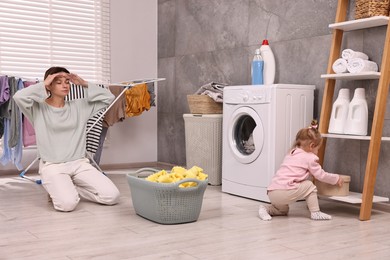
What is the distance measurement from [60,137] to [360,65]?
1930mm

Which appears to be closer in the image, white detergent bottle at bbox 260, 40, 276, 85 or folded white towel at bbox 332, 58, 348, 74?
folded white towel at bbox 332, 58, 348, 74

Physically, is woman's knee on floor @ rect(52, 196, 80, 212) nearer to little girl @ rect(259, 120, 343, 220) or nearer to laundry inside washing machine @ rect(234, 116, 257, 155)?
little girl @ rect(259, 120, 343, 220)

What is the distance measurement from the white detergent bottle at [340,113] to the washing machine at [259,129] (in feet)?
0.96

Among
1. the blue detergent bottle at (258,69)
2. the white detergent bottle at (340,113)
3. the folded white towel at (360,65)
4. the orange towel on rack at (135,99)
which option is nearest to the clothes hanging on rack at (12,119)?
the orange towel on rack at (135,99)

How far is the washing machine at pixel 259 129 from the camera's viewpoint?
321 centimetres

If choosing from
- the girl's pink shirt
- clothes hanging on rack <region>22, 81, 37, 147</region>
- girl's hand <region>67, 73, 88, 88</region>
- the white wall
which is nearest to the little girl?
the girl's pink shirt

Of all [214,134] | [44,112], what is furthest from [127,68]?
[44,112]

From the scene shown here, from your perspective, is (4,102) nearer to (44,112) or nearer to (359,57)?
(44,112)

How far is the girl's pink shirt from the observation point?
2.80 metres

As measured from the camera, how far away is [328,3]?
11.0 feet

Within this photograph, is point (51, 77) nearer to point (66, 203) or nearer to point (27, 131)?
point (66, 203)

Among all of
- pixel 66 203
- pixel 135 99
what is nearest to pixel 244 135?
pixel 135 99

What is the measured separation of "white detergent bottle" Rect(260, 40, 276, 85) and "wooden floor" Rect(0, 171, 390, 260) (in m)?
0.97

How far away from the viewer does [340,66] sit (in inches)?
119
